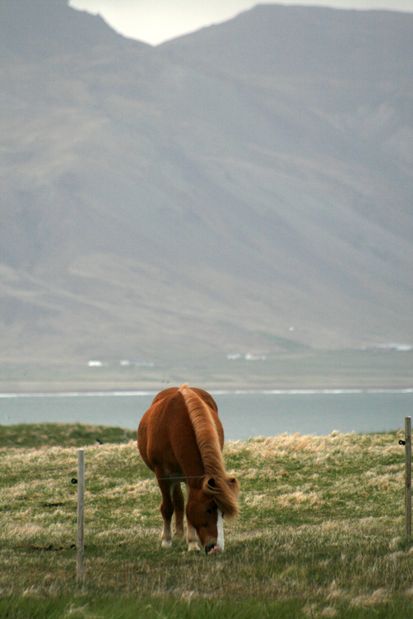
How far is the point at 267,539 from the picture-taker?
19141 mm

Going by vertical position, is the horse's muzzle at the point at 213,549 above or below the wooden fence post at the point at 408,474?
below

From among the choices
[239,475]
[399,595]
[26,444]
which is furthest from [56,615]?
[26,444]

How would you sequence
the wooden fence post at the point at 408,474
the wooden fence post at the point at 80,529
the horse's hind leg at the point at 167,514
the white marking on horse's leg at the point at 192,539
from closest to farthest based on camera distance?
the wooden fence post at the point at 80,529
the white marking on horse's leg at the point at 192,539
the wooden fence post at the point at 408,474
the horse's hind leg at the point at 167,514

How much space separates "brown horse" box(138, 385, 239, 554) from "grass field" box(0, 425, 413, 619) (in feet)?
1.46

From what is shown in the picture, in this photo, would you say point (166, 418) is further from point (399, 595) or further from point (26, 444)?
point (26, 444)

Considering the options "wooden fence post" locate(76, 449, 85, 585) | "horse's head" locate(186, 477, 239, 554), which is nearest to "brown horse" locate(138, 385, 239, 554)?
"horse's head" locate(186, 477, 239, 554)

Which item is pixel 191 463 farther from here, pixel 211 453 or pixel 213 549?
pixel 213 549

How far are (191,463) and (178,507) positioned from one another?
2180 mm

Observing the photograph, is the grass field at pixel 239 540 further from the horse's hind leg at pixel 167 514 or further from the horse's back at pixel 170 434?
the horse's back at pixel 170 434

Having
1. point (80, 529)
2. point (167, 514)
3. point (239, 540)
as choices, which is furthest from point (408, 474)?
point (80, 529)

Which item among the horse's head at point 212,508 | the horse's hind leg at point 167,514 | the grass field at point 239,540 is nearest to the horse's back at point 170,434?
the horse's hind leg at point 167,514

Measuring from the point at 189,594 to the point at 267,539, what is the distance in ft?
19.9

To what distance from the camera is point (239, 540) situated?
19.3m

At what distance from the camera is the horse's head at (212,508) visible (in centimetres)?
1638
